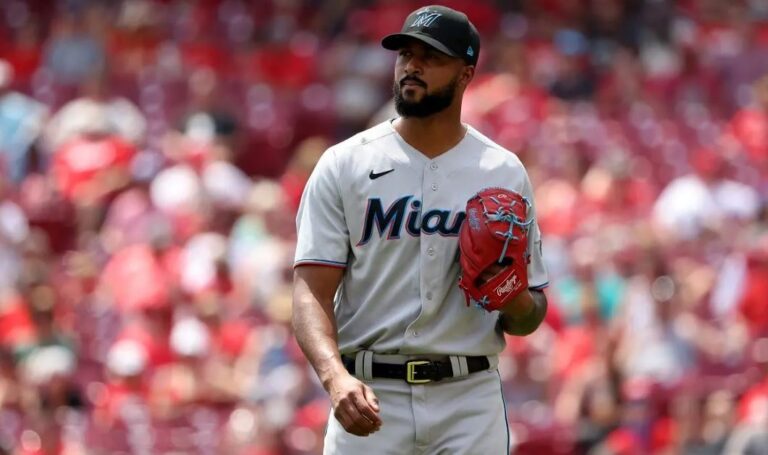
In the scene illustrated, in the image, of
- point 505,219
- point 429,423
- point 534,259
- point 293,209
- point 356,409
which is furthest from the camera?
point 293,209

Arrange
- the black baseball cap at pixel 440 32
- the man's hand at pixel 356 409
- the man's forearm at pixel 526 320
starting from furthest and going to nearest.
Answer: the man's forearm at pixel 526 320
the black baseball cap at pixel 440 32
the man's hand at pixel 356 409

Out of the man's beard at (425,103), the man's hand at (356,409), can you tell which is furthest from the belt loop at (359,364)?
the man's beard at (425,103)

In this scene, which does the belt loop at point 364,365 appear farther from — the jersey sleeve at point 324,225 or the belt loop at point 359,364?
the jersey sleeve at point 324,225

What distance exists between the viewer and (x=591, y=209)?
1097cm

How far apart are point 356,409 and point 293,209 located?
Answer: 729 centimetres

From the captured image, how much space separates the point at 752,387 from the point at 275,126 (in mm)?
5768

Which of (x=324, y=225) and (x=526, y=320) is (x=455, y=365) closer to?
(x=526, y=320)

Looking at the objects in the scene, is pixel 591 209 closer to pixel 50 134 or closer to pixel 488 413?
pixel 50 134

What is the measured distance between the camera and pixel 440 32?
4.46 meters

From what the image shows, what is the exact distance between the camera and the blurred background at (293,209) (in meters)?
8.49

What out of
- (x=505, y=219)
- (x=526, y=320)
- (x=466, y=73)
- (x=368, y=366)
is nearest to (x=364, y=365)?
(x=368, y=366)

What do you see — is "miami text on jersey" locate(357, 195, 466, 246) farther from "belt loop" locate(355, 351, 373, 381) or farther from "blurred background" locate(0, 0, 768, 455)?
"blurred background" locate(0, 0, 768, 455)

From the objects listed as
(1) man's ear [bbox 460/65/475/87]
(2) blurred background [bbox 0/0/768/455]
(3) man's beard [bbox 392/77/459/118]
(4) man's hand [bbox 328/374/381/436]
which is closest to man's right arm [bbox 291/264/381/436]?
(4) man's hand [bbox 328/374/381/436]

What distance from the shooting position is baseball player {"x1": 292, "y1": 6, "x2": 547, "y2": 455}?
4.46m
